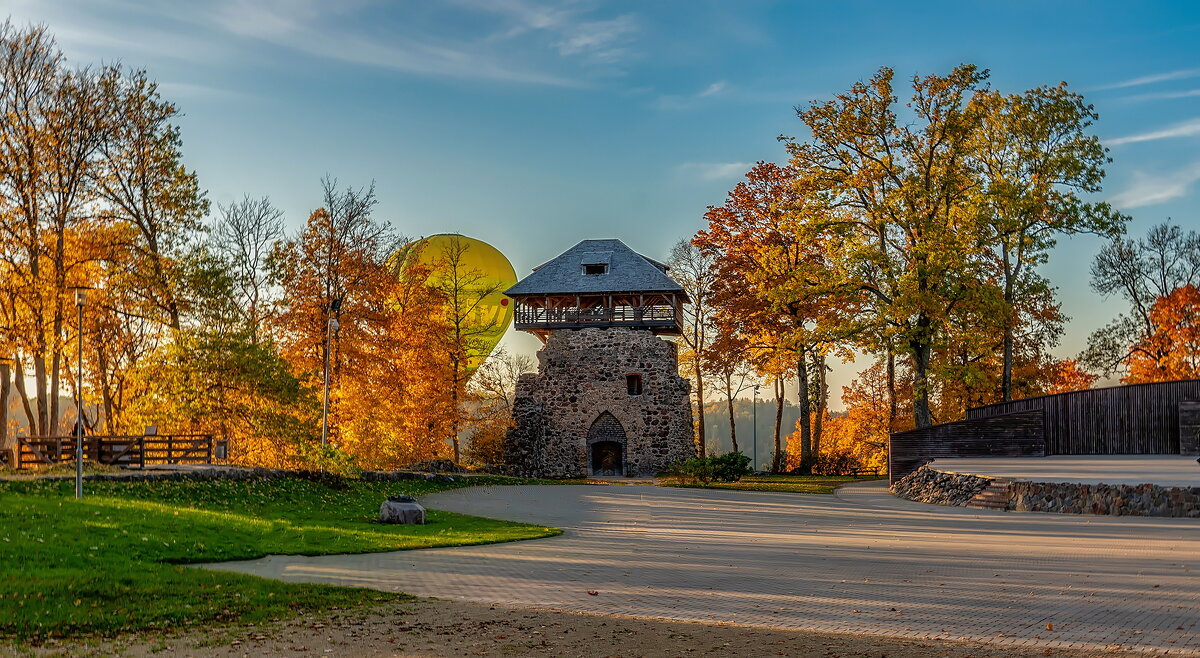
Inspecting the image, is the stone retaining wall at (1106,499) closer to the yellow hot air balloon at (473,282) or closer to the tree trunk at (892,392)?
the tree trunk at (892,392)

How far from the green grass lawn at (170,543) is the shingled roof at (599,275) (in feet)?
65.5

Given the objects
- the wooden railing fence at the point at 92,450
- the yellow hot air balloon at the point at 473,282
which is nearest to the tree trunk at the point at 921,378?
the yellow hot air balloon at the point at 473,282

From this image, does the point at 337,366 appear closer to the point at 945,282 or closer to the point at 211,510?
the point at 211,510

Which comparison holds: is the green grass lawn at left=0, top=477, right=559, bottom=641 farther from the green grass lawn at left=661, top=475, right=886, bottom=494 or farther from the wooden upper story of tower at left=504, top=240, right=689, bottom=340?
the wooden upper story of tower at left=504, top=240, right=689, bottom=340

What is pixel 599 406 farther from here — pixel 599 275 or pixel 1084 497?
pixel 1084 497

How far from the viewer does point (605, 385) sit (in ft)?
133

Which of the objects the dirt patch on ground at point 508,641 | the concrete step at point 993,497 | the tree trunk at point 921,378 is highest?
the tree trunk at point 921,378

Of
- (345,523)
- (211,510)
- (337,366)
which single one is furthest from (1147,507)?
(337,366)

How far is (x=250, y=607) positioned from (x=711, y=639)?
15.0ft

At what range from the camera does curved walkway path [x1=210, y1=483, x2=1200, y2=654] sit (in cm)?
864

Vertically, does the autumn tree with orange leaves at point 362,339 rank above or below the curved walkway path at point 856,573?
above

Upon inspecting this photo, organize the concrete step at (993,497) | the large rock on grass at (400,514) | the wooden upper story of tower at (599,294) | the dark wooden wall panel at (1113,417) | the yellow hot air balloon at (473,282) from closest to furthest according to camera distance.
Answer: the large rock on grass at (400,514) → the concrete step at (993,497) → the dark wooden wall panel at (1113,417) → the wooden upper story of tower at (599,294) → the yellow hot air balloon at (473,282)

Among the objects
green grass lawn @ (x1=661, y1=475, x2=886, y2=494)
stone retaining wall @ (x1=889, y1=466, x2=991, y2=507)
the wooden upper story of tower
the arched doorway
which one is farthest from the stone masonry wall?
stone retaining wall @ (x1=889, y1=466, x2=991, y2=507)

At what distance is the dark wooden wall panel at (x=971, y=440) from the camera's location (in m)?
27.4
